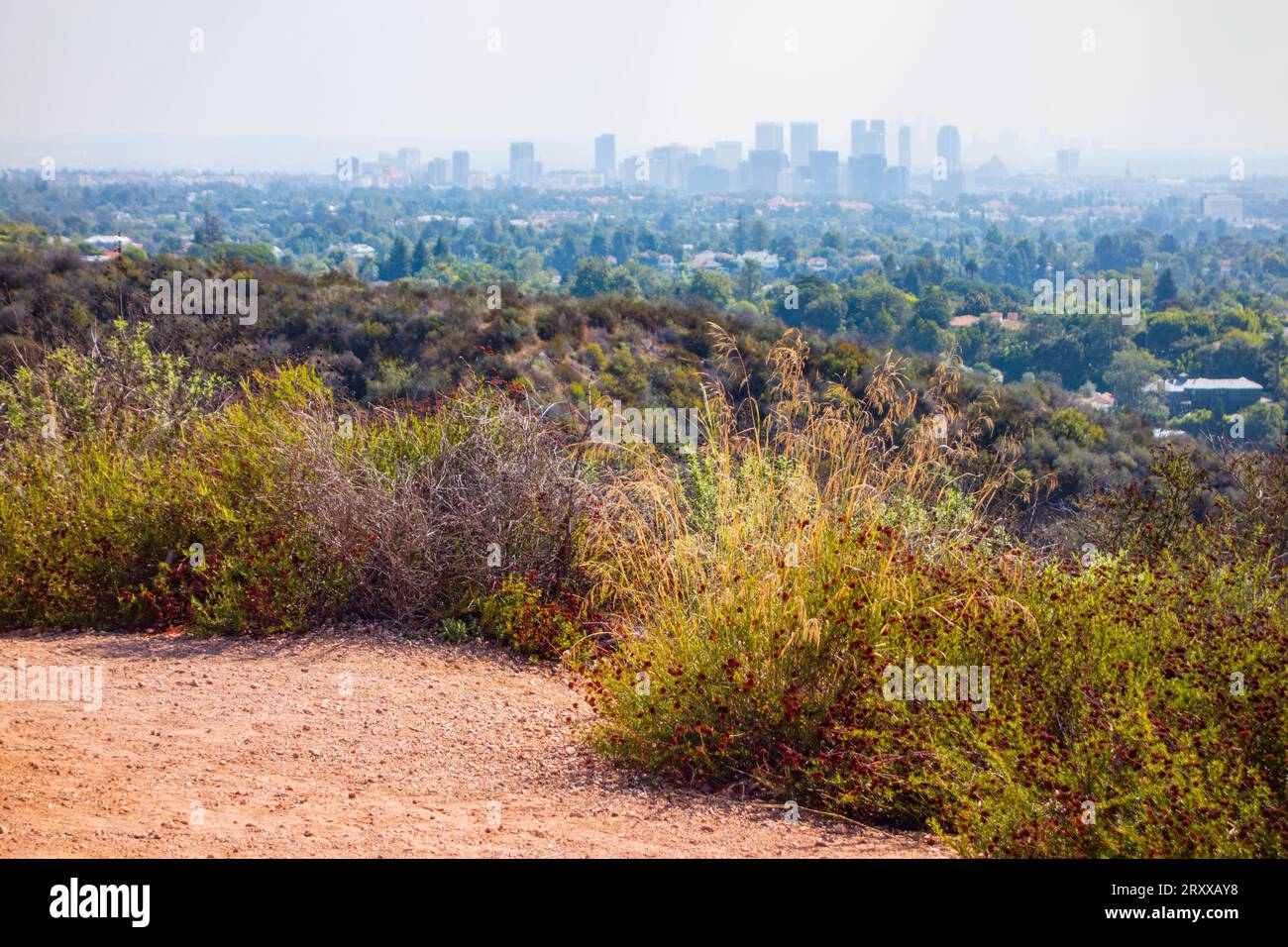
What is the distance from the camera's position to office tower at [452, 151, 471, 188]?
190375mm

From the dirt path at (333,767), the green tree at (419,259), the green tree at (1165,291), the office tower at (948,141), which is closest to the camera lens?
the dirt path at (333,767)

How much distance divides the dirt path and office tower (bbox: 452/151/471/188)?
195291 mm

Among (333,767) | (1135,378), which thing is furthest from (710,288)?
(333,767)

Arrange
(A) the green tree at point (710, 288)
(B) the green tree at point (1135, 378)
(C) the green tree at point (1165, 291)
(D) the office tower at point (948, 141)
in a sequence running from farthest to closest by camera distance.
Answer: (D) the office tower at point (948, 141)
(C) the green tree at point (1165, 291)
(A) the green tree at point (710, 288)
(B) the green tree at point (1135, 378)

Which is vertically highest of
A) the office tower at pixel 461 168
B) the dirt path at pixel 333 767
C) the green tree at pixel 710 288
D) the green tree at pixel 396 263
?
the office tower at pixel 461 168

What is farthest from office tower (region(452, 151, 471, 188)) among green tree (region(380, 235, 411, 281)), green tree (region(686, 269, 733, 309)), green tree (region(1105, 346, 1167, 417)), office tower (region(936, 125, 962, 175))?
green tree (region(1105, 346, 1167, 417))

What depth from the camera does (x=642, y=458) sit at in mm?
5195

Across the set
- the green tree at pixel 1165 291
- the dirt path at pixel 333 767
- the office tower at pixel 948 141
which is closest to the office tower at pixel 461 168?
the office tower at pixel 948 141

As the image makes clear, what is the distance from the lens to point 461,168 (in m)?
194

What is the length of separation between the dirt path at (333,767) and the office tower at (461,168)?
195 m

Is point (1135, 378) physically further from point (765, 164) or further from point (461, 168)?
point (461, 168)

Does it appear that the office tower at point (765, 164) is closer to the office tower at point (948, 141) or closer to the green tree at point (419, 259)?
the office tower at point (948, 141)

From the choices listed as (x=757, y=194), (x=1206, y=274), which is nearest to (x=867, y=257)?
(x=1206, y=274)

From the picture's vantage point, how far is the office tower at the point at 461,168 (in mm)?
190375
